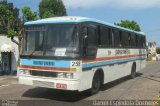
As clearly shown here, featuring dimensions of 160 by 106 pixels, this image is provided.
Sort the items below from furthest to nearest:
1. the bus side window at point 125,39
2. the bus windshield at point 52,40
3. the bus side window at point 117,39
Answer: the bus side window at point 125,39
the bus side window at point 117,39
the bus windshield at point 52,40

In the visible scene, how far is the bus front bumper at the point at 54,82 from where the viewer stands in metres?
11.5

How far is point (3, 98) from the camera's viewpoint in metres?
12.4

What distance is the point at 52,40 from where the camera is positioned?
39.6 feet

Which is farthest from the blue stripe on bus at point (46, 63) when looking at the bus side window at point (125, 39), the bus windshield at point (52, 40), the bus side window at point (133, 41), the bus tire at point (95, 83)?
the bus side window at point (133, 41)

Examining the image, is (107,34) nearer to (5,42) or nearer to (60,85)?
(60,85)

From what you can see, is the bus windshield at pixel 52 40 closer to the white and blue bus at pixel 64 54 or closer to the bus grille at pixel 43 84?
the white and blue bus at pixel 64 54

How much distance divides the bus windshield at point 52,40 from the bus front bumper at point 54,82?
912 mm

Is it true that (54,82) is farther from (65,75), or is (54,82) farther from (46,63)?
(46,63)

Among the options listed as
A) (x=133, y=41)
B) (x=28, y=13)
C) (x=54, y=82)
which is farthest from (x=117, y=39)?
(x=28, y=13)

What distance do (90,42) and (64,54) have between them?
1434 mm

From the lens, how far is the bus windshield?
38.8 ft

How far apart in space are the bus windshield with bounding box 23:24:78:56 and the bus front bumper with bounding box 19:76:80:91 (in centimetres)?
91

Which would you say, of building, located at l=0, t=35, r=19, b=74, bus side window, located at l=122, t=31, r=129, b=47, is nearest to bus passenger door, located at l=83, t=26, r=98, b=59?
bus side window, located at l=122, t=31, r=129, b=47

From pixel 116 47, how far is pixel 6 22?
10.3m
